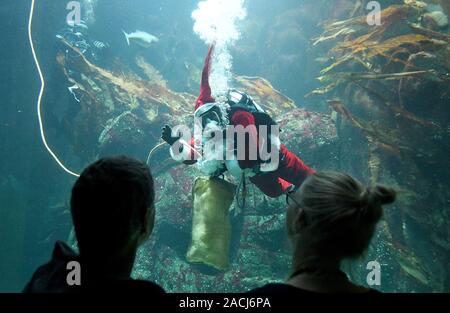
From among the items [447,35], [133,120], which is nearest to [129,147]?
[133,120]

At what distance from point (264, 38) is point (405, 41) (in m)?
10.6

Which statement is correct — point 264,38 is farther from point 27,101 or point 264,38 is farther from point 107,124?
point 27,101

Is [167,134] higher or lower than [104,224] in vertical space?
higher

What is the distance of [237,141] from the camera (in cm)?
363

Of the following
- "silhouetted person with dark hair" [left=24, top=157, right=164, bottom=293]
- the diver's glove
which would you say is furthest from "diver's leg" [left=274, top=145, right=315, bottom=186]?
"silhouetted person with dark hair" [left=24, top=157, right=164, bottom=293]

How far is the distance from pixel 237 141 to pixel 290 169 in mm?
1194

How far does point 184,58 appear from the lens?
715 inches

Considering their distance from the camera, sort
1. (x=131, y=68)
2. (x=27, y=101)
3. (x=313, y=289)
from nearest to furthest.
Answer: (x=313, y=289), (x=27, y=101), (x=131, y=68)

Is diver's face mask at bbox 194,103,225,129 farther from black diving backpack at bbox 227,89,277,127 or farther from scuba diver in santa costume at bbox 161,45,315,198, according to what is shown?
black diving backpack at bbox 227,89,277,127

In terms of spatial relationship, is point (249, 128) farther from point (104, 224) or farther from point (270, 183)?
point (104, 224)

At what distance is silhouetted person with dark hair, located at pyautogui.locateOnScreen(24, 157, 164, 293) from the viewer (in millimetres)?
1367

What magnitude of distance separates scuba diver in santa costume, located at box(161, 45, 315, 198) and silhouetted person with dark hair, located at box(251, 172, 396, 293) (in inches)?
86.1

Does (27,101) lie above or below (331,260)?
above

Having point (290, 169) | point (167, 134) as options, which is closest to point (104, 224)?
point (167, 134)
